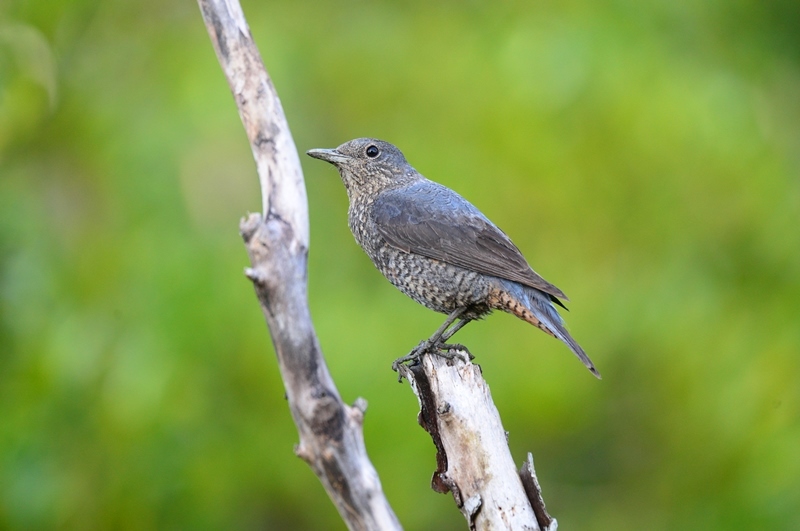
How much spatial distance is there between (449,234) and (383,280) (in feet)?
5.19

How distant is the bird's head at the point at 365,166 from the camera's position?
4.53m

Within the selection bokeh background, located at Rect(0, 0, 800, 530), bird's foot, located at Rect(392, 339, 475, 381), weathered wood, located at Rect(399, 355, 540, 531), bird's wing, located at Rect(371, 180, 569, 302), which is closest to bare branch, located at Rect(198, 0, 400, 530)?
weathered wood, located at Rect(399, 355, 540, 531)

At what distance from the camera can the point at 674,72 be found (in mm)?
5895

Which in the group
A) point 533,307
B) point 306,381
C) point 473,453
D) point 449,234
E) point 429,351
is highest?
point 449,234

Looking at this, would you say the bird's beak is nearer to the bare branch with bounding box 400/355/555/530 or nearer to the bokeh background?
the bokeh background

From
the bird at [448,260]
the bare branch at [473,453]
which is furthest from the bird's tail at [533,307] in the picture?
the bare branch at [473,453]

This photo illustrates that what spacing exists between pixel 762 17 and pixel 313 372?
5587mm

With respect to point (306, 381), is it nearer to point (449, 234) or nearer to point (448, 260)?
point (448, 260)

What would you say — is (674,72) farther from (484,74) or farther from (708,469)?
(708,469)

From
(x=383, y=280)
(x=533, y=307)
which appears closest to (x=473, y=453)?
(x=533, y=307)

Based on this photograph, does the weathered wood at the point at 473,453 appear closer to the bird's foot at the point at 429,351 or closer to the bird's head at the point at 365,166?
the bird's foot at the point at 429,351

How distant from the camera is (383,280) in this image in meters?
5.61

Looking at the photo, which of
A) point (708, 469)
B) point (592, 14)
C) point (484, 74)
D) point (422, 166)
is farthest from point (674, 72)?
point (708, 469)

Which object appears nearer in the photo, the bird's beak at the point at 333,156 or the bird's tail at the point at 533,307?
the bird's tail at the point at 533,307
